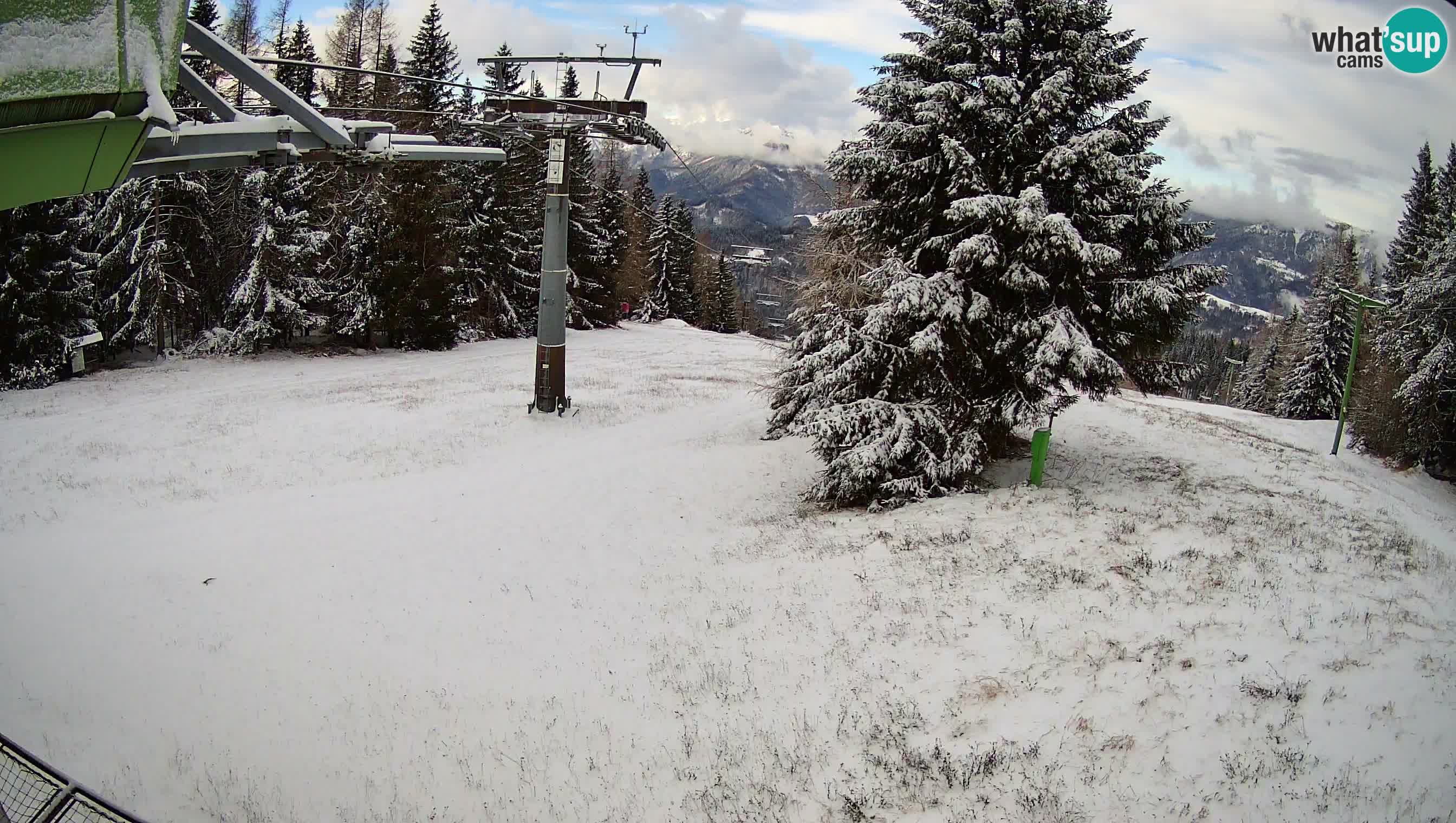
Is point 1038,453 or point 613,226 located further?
point 613,226

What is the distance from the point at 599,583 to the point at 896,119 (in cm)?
914

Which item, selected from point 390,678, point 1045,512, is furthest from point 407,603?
point 1045,512

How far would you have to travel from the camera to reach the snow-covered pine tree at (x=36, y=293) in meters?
23.5

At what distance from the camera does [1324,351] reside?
44938 mm

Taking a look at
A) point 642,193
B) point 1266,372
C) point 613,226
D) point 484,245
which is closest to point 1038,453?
point 484,245

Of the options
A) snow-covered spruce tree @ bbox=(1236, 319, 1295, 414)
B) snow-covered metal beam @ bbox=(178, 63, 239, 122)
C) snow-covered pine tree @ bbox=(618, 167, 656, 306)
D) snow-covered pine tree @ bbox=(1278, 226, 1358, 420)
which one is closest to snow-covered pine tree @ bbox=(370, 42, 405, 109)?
snow-covered pine tree @ bbox=(618, 167, 656, 306)

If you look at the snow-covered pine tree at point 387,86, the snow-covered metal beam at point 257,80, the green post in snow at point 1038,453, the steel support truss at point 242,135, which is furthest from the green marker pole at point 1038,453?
the snow-covered pine tree at point 387,86

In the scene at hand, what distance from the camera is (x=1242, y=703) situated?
625 cm

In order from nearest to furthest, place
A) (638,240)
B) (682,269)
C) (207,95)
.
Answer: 1. (207,95)
2. (638,240)
3. (682,269)

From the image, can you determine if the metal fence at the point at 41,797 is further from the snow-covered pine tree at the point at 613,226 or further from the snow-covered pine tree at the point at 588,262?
the snow-covered pine tree at the point at 613,226

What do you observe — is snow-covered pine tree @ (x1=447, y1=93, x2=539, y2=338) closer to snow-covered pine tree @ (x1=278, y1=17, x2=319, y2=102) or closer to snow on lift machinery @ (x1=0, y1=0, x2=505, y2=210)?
snow-covered pine tree @ (x1=278, y1=17, x2=319, y2=102)

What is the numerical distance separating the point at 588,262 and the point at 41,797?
152 ft

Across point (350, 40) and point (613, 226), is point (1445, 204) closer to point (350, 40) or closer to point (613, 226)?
point (613, 226)

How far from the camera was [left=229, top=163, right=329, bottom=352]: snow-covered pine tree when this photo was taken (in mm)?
30719
